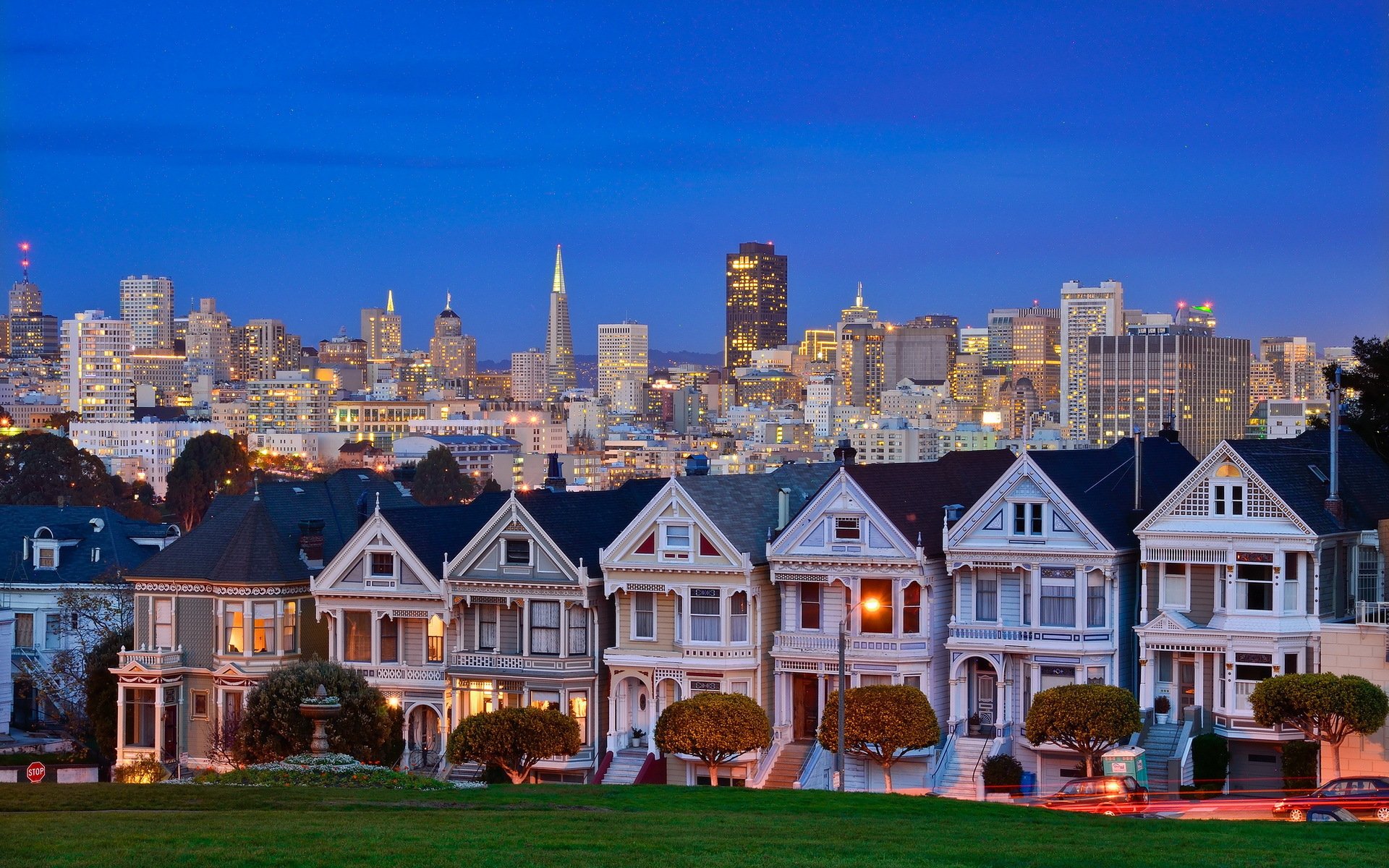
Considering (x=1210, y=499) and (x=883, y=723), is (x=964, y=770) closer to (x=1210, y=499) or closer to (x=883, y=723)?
(x=883, y=723)

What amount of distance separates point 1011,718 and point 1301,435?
10.3 meters

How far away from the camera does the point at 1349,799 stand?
35.6 m

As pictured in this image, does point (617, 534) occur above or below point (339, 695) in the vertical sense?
above

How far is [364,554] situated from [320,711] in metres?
9.65

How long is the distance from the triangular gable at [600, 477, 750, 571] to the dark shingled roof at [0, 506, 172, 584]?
2086 cm

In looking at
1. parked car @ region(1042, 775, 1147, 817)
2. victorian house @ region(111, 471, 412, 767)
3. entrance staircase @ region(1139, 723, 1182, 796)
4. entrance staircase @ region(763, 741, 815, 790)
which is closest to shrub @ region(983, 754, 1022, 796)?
entrance staircase @ region(1139, 723, 1182, 796)

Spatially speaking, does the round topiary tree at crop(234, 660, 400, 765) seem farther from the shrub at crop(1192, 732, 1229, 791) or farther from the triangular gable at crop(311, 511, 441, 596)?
the shrub at crop(1192, 732, 1229, 791)

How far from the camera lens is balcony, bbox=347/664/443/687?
50.0 metres

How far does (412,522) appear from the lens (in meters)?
51.4

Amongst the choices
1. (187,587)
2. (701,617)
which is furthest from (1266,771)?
(187,587)

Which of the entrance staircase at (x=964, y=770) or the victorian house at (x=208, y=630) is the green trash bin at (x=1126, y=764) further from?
the victorian house at (x=208, y=630)

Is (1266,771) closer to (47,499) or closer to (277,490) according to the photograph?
(277,490)

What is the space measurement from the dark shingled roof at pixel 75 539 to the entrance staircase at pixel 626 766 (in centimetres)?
2094

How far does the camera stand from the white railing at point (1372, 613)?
41.2m
